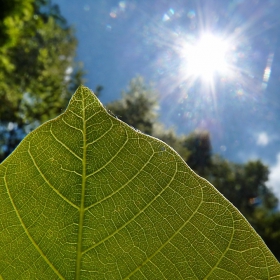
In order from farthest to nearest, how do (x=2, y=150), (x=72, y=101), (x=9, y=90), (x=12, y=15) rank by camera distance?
(x=2, y=150)
(x=9, y=90)
(x=12, y=15)
(x=72, y=101)

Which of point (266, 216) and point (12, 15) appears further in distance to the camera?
point (266, 216)

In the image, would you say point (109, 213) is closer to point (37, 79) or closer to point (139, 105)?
point (37, 79)

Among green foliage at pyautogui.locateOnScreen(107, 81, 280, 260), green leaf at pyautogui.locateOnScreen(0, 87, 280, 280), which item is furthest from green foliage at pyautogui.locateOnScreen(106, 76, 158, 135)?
green leaf at pyautogui.locateOnScreen(0, 87, 280, 280)

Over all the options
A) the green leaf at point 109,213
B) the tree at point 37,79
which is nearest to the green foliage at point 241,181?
the tree at point 37,79

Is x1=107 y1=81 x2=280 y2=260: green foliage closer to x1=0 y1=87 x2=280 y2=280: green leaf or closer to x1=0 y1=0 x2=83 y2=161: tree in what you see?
x1=0 y1=0 x2=83 y2=161: tree

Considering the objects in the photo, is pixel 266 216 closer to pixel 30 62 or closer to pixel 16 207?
pixel 30 62

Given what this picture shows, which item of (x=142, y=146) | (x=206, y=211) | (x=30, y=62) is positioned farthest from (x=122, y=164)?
(x=30, y=62)

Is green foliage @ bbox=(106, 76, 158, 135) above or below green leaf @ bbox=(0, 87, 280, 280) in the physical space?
above
